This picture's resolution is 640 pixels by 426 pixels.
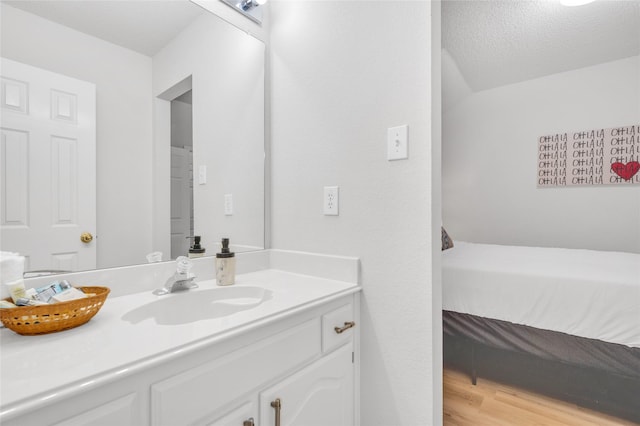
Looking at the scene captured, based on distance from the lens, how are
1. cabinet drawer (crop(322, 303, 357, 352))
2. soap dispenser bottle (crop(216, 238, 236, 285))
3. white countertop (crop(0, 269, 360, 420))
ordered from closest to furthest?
1. white countertop (crop(0, 269, 360, 420))
2. cabinet drawer (crop(322, 303, 357, 352))
3. soap dispenser bottle (crop(216, 238, 236, 285))

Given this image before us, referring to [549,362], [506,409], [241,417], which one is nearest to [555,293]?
[549,362]

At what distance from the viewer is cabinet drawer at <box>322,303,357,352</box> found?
98 centimetres

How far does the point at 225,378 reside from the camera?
69 cm

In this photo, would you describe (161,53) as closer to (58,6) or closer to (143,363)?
(58,6)

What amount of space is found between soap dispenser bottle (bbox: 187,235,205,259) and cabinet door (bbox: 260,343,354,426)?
61 centimetres

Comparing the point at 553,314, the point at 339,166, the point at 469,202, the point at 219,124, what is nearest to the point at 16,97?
the point at 219,124

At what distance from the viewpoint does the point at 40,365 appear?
525 mm

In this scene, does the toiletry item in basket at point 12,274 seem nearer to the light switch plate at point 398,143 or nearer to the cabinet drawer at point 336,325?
the cabinet drawer at point 336,325

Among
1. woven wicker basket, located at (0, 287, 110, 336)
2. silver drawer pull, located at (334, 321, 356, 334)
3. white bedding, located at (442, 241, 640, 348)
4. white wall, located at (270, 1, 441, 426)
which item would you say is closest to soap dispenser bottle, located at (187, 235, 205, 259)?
white wall, located at (270, 1, 441, 426)

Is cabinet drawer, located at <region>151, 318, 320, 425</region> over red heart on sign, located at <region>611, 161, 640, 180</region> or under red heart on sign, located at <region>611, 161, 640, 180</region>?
under

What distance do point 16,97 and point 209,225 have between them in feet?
2.21

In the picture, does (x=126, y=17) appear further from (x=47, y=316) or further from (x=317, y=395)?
(x=317, y=395)

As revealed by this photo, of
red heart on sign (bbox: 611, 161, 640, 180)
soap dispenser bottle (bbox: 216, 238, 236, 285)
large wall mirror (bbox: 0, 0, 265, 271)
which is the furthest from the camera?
red heart on sign (bbox: 611, 161, 640, 180)

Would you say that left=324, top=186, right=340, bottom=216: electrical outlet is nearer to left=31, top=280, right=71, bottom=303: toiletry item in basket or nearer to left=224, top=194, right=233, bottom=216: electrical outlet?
left=224, top=194, right=233, bottom=216: electrical outlet
